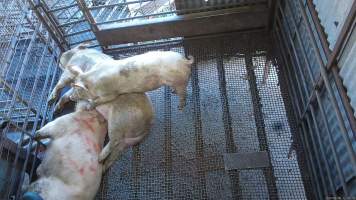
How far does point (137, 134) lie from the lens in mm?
3402

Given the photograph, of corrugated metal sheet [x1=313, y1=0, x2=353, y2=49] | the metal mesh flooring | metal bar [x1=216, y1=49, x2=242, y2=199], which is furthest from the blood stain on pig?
corrugated metal sheet [x1=313, y1=0, x2=353, y2=49]

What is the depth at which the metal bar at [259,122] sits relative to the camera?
3.23 metres

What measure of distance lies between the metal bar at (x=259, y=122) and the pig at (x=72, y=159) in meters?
1.55

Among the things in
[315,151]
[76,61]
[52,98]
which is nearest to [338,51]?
[315,151]

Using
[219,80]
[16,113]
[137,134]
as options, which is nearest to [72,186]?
[137,134]

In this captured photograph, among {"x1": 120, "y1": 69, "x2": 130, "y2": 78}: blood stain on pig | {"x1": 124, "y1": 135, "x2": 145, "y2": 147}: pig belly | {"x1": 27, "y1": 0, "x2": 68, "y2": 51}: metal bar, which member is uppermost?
{"x1": 27, "y1": 0, "x2": 68, "y2": 51}: metal bar

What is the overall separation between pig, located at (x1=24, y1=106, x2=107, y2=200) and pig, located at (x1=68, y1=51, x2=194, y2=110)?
256 mm

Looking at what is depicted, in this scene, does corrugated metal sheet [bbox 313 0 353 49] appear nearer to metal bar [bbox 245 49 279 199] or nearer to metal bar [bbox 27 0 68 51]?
metal bar [bbox 245 49 279 199]

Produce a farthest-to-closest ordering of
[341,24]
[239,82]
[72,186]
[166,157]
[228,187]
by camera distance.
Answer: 1. [239,82]
2. [166,157]
3. [228,187]
4. [72,186]
5. [341,24]

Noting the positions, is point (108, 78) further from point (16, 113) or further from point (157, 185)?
point (16, 113)

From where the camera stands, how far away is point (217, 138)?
3629 millimetres

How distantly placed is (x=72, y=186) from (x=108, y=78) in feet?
3.16

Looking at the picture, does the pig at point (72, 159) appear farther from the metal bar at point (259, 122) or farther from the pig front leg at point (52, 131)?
the metal bar at point (259, 122)

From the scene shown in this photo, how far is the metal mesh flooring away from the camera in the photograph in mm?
3326
